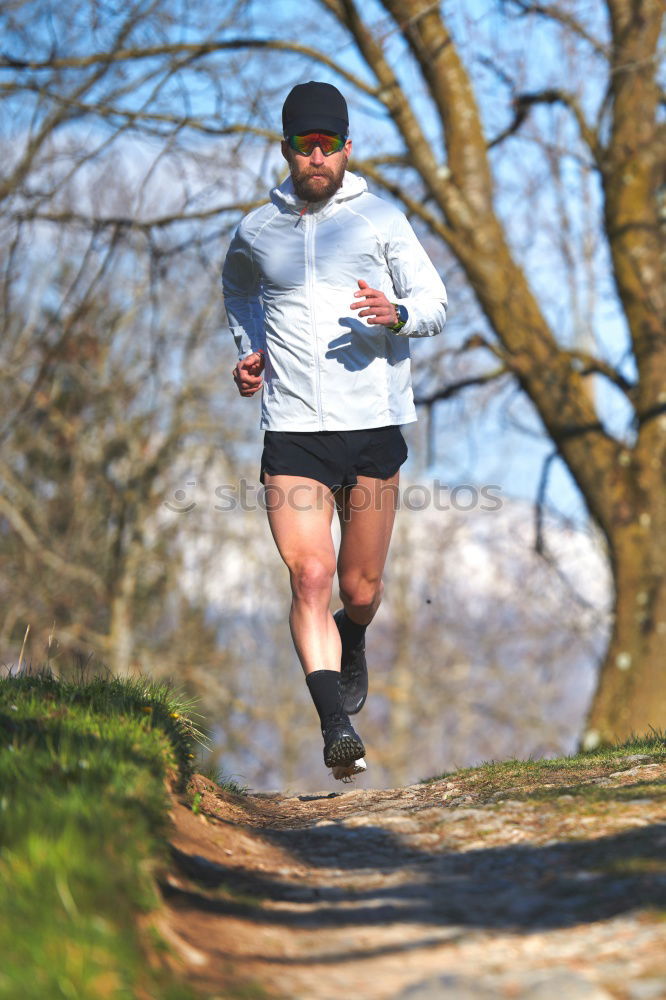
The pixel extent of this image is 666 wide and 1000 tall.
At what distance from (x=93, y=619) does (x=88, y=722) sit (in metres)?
18.6

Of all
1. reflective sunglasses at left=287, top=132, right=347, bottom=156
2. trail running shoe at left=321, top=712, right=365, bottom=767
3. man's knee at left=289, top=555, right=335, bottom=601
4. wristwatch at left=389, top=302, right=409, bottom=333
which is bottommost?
trail running shoe at left=321, top=712, right=365, bottom=767

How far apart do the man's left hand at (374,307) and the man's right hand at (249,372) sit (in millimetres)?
471

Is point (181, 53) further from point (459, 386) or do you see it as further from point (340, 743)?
point (340, 743)

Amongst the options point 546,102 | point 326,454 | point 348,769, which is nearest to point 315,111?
point 326,454

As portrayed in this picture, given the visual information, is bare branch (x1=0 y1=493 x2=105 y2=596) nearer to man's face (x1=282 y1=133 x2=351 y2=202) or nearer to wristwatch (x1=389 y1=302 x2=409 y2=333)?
man's face (x1=282 y1=133 x2=351 y2=202)

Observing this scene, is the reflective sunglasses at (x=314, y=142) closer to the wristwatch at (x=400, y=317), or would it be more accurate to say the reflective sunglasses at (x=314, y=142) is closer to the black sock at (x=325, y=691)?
the wristwatch at (x=400, y=317)

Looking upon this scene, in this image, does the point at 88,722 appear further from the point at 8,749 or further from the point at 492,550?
the point at 492,550

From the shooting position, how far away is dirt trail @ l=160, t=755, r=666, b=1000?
1905 mm

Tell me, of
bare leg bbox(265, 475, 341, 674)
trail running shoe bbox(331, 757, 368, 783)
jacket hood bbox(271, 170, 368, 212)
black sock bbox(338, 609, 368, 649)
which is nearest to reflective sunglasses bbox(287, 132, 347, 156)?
jacket hood bbox(271, 170, 368, 212)

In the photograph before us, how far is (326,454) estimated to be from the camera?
396 cm

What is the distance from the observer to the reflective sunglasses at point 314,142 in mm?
3916

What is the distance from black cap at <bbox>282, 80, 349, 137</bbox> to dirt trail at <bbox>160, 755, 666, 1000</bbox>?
2265 mm

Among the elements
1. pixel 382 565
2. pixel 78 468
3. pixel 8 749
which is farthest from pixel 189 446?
pixel 8 749

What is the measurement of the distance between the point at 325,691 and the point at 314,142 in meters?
1.90
